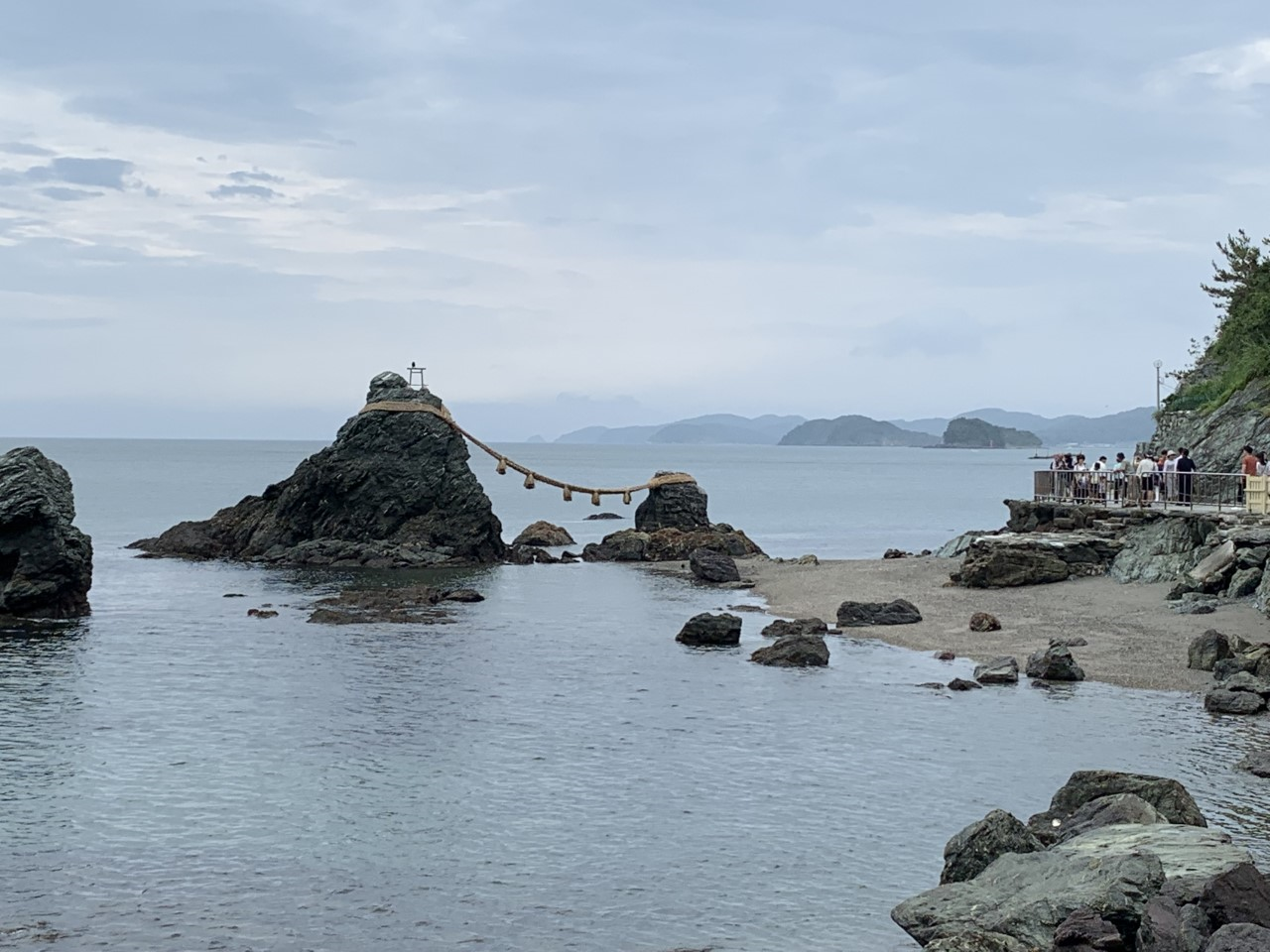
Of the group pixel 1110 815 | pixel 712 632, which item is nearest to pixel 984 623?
pixel 712 632

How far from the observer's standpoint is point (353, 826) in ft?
57.0

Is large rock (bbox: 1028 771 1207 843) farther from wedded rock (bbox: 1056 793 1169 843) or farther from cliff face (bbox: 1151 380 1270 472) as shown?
cliff face (bbox: 1151 380 1270 472)

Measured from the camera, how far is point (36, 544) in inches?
1421

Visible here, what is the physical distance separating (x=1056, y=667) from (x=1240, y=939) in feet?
52.1

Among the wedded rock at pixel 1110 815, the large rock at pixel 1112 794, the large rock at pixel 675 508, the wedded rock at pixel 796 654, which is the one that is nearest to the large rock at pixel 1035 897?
the wedded rock at pixel 1110 815

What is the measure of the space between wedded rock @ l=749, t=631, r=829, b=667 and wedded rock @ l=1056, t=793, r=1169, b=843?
45.1 feet

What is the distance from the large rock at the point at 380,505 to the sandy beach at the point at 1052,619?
52.1ft

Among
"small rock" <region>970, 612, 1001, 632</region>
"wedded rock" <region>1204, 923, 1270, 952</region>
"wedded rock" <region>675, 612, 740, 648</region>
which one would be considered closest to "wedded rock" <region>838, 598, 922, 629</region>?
"small rock" <region>970, 612, 1001, 632</region>

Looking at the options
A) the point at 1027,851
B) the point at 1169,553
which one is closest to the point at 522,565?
the point at 1169,553

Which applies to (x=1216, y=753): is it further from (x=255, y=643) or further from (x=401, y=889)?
(x=255, y=643)

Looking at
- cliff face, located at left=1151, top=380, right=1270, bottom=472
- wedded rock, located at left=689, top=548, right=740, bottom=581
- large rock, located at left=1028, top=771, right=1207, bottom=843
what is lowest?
large rock, located at left=1028, top=771, right=1207, bottom=843

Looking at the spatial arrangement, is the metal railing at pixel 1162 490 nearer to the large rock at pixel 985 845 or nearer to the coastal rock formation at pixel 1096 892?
the coastal rock formation at pixel 1096 892

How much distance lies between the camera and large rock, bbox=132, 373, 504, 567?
54.6m

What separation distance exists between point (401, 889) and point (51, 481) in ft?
87.1
